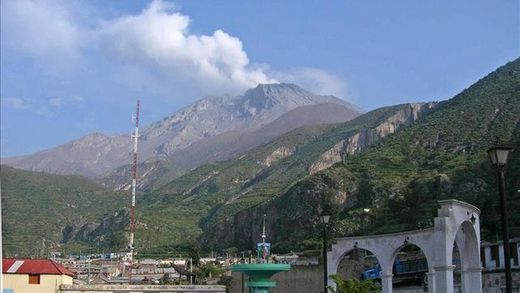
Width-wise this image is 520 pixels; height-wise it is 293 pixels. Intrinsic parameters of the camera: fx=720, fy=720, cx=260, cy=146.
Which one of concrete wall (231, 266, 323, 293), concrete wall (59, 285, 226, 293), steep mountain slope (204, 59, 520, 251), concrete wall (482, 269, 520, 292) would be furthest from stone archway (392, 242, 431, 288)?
concrete wall (59, 285, 226, 293)

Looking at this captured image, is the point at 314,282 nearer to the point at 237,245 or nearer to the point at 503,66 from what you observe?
the point at 237,245

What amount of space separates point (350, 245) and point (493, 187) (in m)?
45.2

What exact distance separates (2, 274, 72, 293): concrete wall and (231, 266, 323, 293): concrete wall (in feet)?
74.4

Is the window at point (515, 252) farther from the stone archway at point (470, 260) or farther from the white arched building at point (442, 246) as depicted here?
the stone archway at point (470, 260)

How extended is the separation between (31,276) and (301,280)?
25.8 metres

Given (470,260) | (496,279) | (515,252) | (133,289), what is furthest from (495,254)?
(133,289)

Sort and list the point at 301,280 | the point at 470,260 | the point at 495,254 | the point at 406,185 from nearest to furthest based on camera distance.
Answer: the point at 470,260 → the point at 495,254 → the point at 301,280 → the point at 406,185

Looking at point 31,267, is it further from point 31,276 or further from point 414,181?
point 414,181

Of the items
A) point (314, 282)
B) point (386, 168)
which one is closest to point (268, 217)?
point (386, 168)

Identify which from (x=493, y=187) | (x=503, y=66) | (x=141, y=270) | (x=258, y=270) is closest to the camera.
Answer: (x=258, y=270)

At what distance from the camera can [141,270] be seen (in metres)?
97.0

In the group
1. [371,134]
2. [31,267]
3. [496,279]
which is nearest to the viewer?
[31,267]

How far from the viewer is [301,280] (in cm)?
5500

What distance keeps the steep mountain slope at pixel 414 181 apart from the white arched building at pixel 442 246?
2834cm
